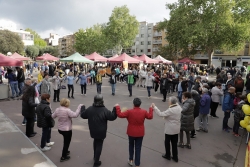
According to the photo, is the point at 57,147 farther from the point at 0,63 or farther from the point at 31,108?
the point at 0,63

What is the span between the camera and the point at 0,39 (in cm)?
3809

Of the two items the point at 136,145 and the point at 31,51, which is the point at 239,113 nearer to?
the point at 136,145

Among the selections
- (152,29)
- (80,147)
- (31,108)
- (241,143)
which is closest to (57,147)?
(80,147)

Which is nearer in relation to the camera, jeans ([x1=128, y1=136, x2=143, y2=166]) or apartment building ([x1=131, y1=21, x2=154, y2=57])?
jeans ([x1=128, y1=136, x2=143, y2=166])

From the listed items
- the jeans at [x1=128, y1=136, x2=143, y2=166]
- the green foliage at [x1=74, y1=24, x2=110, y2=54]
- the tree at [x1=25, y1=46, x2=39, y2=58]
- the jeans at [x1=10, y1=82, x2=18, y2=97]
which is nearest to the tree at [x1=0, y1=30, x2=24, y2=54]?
the tree at [x1=25, y1=46, x2=39, y2=58]

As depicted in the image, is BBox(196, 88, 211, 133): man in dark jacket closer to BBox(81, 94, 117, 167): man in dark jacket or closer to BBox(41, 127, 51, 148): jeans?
BBox(81, 94, 117, 167): man in dark jacket

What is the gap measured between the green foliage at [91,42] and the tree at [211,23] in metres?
24.3

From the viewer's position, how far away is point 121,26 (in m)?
45.2

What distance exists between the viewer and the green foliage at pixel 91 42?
49.7 metres

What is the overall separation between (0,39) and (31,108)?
137ft

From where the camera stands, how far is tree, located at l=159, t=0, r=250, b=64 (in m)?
25.2

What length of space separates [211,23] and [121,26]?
24.1 m

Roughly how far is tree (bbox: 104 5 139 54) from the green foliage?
3.06 meters

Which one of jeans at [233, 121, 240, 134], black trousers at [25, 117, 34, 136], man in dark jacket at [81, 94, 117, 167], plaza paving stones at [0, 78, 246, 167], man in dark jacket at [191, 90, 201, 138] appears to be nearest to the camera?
man in dark jacket at [81, 94, 117, 167]
